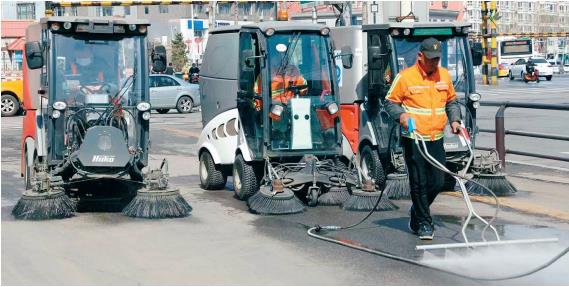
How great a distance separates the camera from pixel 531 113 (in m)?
29.0

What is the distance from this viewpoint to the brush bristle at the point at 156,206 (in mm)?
10922

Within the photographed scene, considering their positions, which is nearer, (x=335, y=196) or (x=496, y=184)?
(x=335, y=196)

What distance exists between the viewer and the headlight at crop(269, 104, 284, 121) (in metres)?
11.9

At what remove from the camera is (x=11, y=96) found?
31.6 m

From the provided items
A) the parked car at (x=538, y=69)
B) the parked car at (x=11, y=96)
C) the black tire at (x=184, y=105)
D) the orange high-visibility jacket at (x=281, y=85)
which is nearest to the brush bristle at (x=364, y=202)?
the orange high-visibility jacket at (x=281, y=85)

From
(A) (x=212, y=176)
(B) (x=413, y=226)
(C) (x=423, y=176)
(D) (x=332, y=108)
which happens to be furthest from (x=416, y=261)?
(A) (x=212, y=176)

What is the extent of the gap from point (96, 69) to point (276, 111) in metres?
2.40

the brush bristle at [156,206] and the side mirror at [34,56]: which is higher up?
the side mirror at [34,56]

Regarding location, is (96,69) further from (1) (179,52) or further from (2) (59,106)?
(1) (179,52)

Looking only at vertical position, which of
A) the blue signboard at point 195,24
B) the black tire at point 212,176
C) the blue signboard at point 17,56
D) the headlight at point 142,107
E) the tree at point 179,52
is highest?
the blue signboard at point 195,24

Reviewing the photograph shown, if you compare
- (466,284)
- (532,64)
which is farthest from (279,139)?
(532,64)

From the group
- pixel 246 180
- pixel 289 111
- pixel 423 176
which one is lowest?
pixel 246 180

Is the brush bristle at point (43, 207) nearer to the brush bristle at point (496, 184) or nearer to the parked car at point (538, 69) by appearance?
the brush bristle at point (496, 184)

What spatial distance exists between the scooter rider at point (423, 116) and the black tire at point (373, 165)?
134 inches
